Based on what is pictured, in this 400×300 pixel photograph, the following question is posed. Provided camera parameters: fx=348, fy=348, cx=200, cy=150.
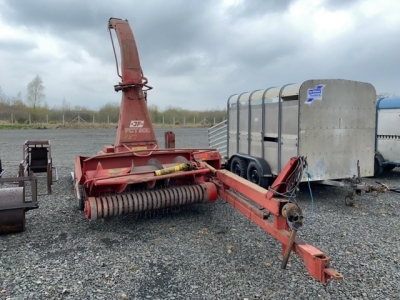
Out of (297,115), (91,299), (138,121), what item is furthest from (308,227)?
(138,121)

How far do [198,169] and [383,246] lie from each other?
263 centimetres

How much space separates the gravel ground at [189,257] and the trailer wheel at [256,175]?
1136mm

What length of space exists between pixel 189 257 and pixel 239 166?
4.12 metres

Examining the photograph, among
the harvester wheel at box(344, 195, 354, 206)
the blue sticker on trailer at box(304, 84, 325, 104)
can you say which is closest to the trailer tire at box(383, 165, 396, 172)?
the harvester wheel at box(344, 195, 354, 206)

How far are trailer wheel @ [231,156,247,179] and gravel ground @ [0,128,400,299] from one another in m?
1.98

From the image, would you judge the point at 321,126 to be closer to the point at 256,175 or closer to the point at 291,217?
the point at 256,175

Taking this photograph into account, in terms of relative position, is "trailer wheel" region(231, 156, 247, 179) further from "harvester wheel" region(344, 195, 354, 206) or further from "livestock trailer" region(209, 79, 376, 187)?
"harvester wheel" region(344, 195, 354, 206)

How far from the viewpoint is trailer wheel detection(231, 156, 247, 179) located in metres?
7.73

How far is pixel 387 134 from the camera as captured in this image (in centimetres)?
874

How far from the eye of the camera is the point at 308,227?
499cm

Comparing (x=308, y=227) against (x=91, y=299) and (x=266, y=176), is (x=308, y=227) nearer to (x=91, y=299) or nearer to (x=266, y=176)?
(x=266, y=176)

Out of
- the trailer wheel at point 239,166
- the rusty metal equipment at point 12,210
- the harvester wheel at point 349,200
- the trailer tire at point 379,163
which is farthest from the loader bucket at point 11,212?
the trailer tire at point 379,163

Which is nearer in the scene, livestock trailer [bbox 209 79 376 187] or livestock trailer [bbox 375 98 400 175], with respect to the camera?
livestock trailer [bbox 209 79 376 187]

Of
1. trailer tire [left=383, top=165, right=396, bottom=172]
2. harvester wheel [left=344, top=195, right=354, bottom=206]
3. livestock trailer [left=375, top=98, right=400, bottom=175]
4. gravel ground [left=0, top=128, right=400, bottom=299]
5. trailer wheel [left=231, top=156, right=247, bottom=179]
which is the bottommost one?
gravel ground [left=0, top=128, right=400, bottom=299]
